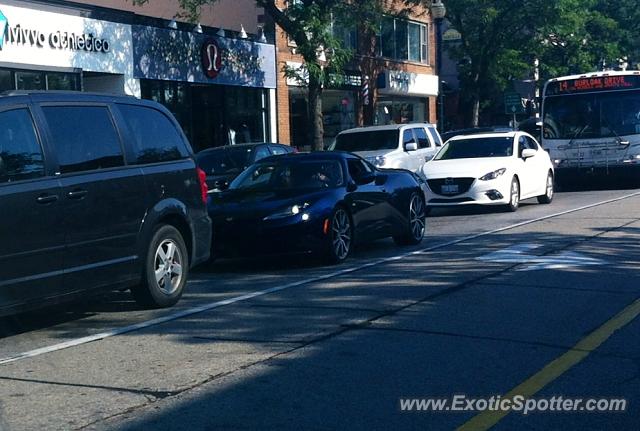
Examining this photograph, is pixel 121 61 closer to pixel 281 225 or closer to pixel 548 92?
pixel 548 92

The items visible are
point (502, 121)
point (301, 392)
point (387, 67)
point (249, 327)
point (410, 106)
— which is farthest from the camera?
point (502, 121)

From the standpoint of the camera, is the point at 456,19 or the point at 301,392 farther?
the point at 456,19

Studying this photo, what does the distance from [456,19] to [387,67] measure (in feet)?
14.5

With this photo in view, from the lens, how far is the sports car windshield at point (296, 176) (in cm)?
1326

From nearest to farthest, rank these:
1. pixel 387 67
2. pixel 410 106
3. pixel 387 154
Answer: pixel 387 154 → pixel 387 67 → pixel 410 106

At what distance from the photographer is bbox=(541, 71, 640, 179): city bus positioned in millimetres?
24984

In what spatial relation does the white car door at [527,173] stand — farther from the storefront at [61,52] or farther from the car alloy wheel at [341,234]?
the storefront at [61,52]

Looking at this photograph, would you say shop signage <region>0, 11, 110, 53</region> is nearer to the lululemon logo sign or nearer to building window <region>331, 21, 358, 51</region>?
the lululemon logo sign

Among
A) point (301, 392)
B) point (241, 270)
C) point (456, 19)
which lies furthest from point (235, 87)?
point (301, 392)

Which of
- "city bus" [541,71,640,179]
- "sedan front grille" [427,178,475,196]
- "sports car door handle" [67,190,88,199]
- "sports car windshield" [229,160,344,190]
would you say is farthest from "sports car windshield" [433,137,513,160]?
"sports car door handle" [67,190,88,199]

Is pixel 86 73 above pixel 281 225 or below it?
above

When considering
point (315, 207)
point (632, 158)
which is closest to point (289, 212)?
point (315, 207)

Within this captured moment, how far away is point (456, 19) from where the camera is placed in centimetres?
4222

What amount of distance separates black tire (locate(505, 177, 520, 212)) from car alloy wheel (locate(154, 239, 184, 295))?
438 inches
